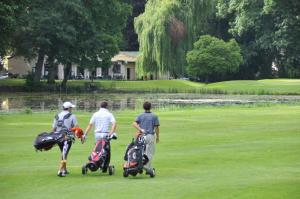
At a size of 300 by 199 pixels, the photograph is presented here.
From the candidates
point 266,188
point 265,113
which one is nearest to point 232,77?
point 265,113

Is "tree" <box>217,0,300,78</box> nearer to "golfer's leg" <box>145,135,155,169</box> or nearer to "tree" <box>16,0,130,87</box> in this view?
"tree" <box>16,0,130,87</box>

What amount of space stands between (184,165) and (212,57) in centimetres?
7163

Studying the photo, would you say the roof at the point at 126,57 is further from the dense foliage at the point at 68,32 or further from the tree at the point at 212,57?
the dense foliage at the point at 68,32

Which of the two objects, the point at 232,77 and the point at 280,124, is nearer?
the point at 280,124

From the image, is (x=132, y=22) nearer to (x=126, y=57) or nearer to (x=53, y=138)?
(x=126, y=57)

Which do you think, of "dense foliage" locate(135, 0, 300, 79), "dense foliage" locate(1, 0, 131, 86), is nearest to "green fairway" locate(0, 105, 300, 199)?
"dense foliage" locate(1, 0, 131, 86)

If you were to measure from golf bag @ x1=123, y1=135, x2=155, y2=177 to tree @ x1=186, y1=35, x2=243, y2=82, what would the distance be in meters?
71.8

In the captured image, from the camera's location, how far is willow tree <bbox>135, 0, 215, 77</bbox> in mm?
92062

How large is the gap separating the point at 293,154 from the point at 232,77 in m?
84.1

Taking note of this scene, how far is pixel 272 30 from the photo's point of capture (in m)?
100

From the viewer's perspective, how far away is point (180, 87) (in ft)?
307

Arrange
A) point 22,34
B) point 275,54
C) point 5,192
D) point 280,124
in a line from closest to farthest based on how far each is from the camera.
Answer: point 5,192, point 280,124, point 22,34, point 275,54

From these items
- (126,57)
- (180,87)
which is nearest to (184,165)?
(180,87)

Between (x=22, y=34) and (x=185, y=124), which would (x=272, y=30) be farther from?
(x=185, y=124)
